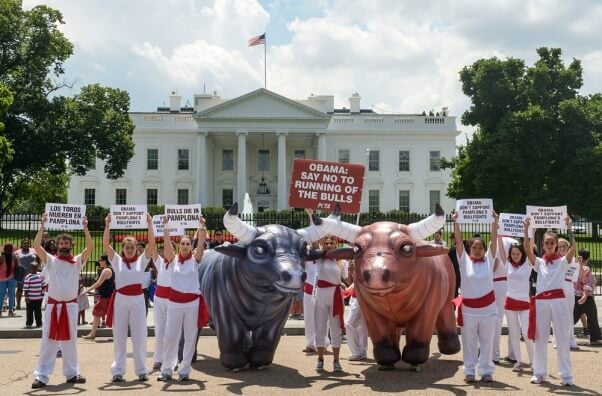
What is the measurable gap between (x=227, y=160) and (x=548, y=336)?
53.9 m

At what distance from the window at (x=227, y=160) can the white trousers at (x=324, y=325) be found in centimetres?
5185

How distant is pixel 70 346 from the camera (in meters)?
7.87

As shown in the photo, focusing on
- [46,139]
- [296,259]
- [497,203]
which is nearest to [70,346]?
[296,259]

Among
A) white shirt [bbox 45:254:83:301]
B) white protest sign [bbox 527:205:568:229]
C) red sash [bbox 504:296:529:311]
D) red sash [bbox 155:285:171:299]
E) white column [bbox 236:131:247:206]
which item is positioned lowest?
red sash [bbox 504:296:529:311]

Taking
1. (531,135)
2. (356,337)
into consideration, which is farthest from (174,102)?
(356,337)

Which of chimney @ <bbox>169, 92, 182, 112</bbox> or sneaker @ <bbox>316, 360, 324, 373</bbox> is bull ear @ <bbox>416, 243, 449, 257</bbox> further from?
chimney @ <bbox>169, 92, 182, 112</bbox>

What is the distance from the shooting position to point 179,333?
809 cm

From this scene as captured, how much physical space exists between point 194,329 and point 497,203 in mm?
27113

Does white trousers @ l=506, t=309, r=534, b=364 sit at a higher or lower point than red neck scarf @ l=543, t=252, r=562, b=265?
lower

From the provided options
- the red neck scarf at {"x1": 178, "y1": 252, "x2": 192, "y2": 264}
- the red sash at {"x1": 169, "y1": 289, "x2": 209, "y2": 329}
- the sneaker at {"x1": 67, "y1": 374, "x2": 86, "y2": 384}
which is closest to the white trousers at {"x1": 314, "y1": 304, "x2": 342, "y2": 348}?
the red sash at {"x1": 169, "y1": 289, "x2": 209, "y2": 329}

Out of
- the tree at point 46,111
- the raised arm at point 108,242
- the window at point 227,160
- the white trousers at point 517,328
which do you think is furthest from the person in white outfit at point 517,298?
the window at point 227,160

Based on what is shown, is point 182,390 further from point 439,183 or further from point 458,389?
point 439,183

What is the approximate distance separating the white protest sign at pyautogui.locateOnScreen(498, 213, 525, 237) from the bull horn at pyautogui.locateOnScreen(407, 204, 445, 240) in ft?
6.76

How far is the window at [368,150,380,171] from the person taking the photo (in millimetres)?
60062
